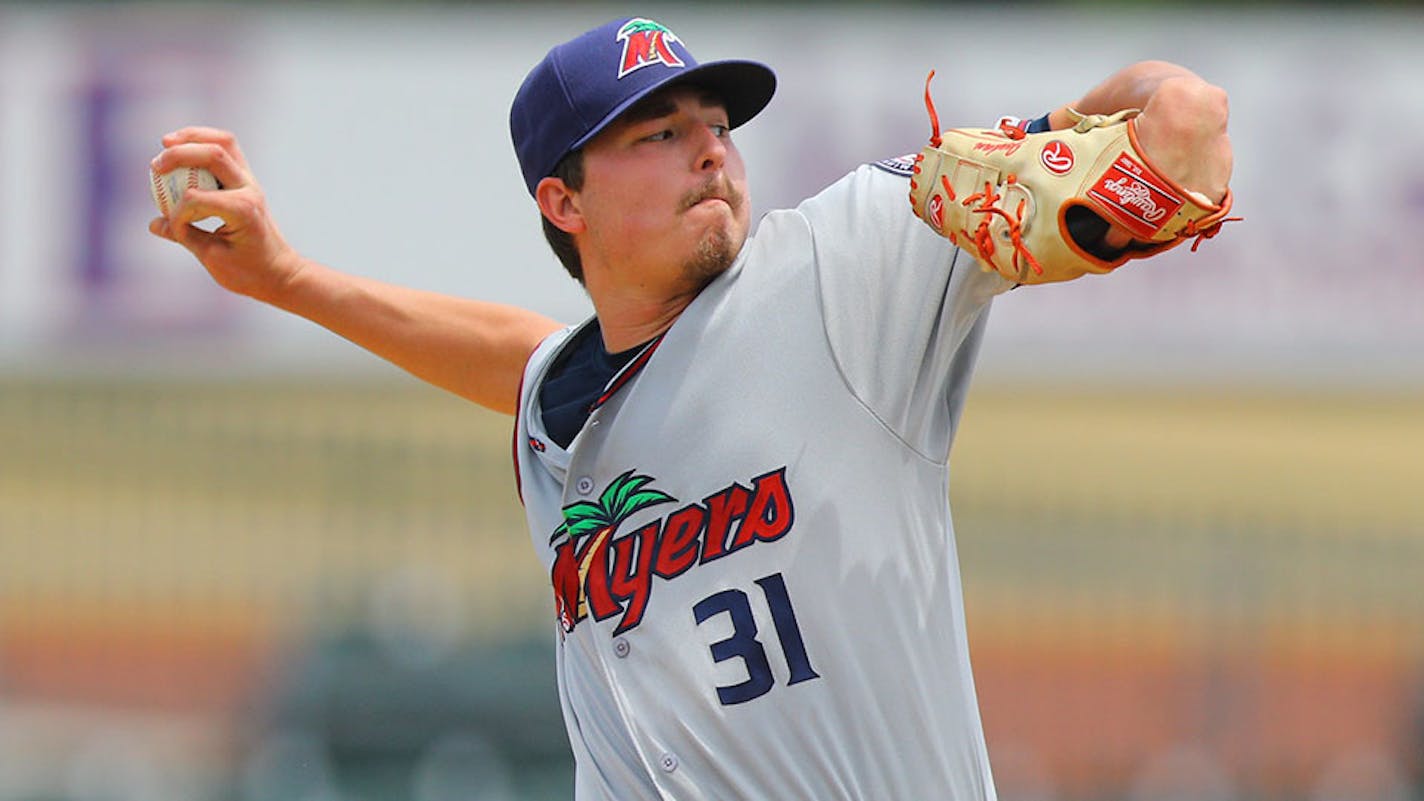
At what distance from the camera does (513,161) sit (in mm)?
11289

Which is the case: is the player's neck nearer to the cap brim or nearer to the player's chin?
the player's chin

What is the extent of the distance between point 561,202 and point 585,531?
517mm

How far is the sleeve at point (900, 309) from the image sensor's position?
9.45 feet

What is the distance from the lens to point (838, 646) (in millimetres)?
2881

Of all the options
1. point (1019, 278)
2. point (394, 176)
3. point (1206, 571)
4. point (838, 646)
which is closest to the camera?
point (1019, 278)

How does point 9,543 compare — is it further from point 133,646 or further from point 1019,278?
point 1019,278

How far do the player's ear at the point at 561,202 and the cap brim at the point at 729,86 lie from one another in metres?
0.11

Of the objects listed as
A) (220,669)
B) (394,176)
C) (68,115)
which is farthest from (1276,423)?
(68,115)

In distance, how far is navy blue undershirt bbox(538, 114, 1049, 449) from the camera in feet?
10.6

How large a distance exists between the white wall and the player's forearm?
24.7 feet

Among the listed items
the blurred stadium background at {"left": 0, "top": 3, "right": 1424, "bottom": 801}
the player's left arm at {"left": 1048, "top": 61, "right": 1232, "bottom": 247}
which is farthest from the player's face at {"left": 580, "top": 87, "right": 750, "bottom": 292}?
the blurred stadium background at {"left": 0, "top": 3, "right": 1424, "bottom": 801}

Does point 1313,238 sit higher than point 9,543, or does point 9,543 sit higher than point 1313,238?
point 1313,238

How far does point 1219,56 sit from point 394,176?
4.76m

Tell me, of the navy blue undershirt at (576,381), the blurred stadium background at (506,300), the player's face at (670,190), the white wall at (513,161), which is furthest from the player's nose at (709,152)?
the white wall at (513,161)
